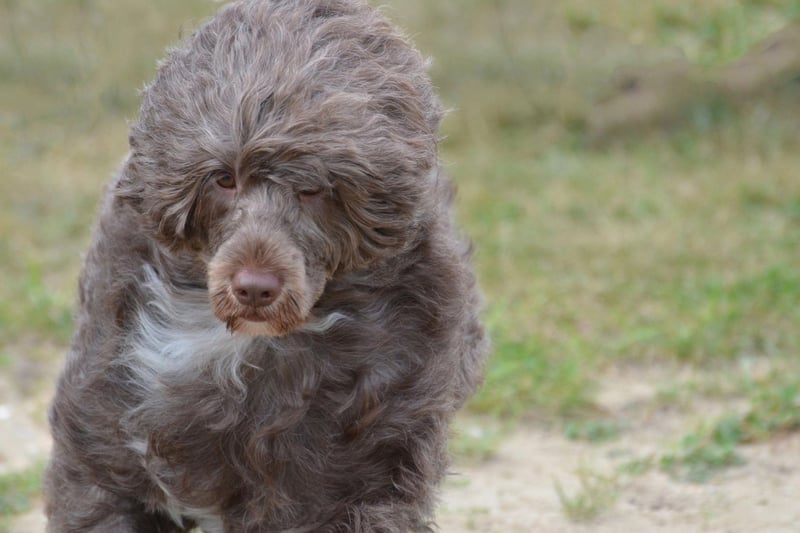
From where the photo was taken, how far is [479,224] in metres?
9.63

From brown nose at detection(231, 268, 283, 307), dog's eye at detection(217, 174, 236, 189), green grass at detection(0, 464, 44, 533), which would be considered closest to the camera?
brown nose at detection(231, 268, 283, 307)

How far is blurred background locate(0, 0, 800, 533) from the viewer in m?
6.09

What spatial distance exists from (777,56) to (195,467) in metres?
8.97

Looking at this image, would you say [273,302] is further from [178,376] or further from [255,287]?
[178,376]

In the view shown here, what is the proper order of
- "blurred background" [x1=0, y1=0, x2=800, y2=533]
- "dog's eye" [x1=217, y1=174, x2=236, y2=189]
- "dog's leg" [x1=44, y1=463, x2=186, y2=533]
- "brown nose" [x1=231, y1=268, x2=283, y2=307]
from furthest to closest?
"blurred background" [x1=0, y1=0, x2=800, y2=533]
"dog's leg" [x1=44, y1=463, x2=186, y2=533]
"dog's eye" [x1=217, y1=174, x2=236, y2=189]
"brown nose" [x1=231, y1=268, x2=283, y2=307]

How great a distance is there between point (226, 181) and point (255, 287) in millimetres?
315

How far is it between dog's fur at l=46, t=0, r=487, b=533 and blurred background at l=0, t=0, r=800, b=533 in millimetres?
637

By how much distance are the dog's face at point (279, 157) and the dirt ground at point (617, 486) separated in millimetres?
2324

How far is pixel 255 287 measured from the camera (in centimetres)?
340

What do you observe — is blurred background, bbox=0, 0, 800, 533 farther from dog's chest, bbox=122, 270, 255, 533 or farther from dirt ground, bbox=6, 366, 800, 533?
dog's chest, bbox=122, 270, 255, 533

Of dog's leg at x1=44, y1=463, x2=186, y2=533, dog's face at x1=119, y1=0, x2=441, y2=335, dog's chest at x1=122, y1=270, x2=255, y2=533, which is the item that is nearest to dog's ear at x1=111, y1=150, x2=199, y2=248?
dog's face at x1=119, y1=0, x2=441, y2=335

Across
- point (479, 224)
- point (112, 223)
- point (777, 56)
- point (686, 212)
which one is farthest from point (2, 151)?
point (112, 223)

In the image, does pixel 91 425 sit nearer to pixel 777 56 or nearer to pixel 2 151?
pixel 2 151

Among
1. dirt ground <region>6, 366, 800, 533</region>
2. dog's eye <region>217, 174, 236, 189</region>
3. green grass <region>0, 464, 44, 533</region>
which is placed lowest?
dirt ground <region>6, 366, 800, 533</region>
